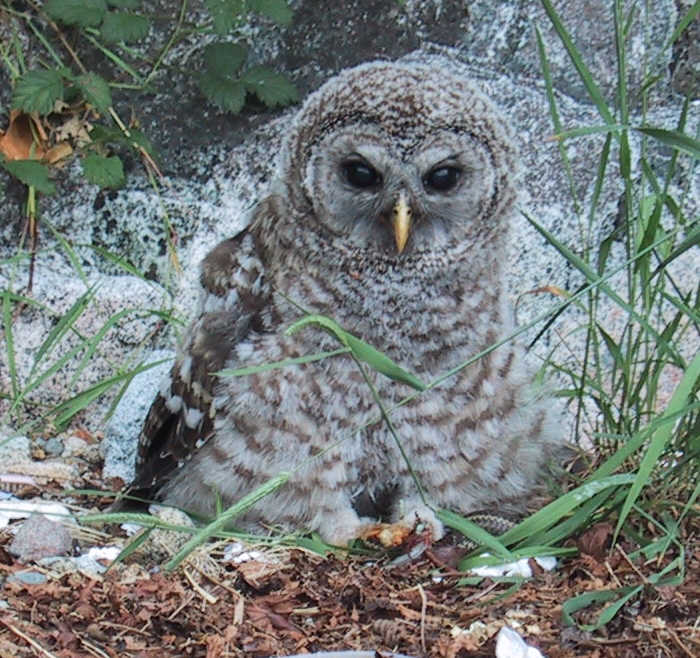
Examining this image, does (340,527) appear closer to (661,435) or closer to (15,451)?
(661,435)

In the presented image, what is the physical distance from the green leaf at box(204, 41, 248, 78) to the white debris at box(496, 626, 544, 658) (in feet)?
7.72

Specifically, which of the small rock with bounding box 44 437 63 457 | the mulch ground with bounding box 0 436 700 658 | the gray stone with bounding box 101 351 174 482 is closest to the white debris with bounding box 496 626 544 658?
the mulch ground with bounding box 0 436 700 658

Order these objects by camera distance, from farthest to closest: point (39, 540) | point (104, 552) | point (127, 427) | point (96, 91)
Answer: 1. point (96, 91)
2. point (127, 427)
3. point (104, 552)
4. point (39, 540)

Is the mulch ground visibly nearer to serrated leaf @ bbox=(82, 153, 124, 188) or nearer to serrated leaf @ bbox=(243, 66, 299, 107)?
serrated leaf @ bbox=(82, 153, 124, 188)

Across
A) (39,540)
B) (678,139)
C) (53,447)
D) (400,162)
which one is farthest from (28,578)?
(678,139)

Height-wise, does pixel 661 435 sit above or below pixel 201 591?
above

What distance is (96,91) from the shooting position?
4.00 metres

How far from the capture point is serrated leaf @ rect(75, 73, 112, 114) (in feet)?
13.1

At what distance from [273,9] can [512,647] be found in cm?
226

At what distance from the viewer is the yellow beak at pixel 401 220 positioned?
2949mm

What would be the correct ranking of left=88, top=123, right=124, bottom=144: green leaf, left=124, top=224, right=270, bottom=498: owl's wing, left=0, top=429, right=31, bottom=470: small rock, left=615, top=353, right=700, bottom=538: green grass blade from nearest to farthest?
left=615, top=353, right=700, bottom=538: green grass blade < left=124, top=224, right=270, bottom=498: owl's wing < left=0, top=429, right=31, bottom=470: small rock < left=88, top=123, right=124, bottom=144: green leaf

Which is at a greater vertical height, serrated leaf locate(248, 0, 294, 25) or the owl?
serrated leaf locate(248, 0, 294, 25)

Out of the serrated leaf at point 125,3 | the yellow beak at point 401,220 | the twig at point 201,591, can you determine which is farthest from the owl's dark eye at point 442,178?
the serrated leaf at point 125,3

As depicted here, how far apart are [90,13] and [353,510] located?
1.83 m
